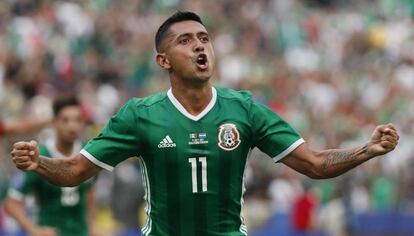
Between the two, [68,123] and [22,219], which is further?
[68,123]

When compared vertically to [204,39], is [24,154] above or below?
below

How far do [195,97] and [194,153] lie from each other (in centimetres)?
40

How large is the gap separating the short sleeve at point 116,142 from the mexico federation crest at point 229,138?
574 millimetres

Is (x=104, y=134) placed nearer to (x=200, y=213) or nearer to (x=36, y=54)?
(x=200, y=213)

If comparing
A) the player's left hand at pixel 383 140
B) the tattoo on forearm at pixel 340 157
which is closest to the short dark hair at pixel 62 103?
the tattoo on forearm at pixel 340 157

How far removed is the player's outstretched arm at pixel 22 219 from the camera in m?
11.2

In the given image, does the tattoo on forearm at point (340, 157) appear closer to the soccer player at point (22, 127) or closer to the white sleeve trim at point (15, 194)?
the white sleeve trim at point (15, 194)

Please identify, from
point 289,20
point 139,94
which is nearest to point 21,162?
point 139,94

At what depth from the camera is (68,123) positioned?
39.6 ft

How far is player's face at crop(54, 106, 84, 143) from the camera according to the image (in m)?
12.0

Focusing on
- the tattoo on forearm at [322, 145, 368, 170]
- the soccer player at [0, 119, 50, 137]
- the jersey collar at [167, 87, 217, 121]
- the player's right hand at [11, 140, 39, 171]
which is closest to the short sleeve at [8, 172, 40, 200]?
the soccer player at [0, 119, 50, 137]

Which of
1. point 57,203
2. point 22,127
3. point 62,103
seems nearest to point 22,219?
point 57,203

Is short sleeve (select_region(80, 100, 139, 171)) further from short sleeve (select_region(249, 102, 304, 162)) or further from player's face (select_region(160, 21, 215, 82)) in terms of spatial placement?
short sleeve (select_region(249, 102, 304, 162))

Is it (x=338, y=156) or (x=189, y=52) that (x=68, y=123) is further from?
(x=338, y=156)
